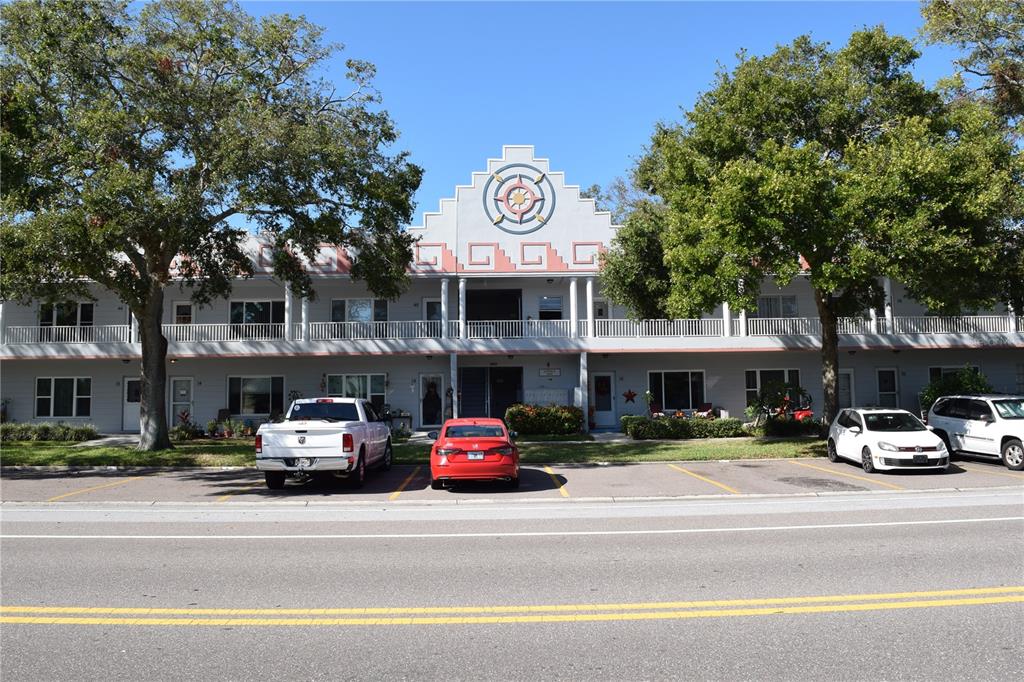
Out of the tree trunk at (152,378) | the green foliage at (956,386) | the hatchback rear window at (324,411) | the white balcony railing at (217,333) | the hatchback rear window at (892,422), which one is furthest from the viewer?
the white balcony railing at (217,333)

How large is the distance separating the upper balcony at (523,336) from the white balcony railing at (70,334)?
37 mm

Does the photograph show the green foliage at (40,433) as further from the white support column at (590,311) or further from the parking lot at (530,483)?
the white support column at (590,311)

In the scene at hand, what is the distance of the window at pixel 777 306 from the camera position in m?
29.8

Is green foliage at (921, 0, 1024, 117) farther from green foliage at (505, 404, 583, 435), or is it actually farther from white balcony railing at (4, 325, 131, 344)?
white balcony railing at (4, 325, 131, 344)

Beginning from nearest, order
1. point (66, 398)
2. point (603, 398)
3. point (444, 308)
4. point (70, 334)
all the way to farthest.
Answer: point (444, 308) → point (70, 334) → point (66, 398) → point (603, 398)

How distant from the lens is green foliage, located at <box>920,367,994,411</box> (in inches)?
1038

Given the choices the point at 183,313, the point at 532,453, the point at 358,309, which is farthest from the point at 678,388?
the point at 183,313

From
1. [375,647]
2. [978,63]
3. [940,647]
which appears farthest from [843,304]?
[375,647]

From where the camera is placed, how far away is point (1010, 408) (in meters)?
17.1

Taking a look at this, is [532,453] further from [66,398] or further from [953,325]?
[66,398]

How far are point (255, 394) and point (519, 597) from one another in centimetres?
2508

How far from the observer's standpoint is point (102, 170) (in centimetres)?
1537

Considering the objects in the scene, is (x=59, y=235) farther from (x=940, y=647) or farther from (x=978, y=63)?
(x=978, y=63)

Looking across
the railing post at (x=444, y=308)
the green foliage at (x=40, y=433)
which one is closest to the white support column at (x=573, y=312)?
the railing post at (x=444, y=308)
